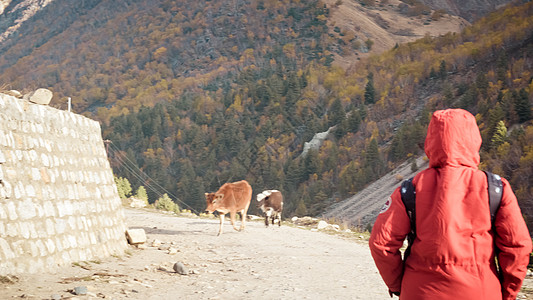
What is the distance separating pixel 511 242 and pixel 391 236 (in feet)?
2.39

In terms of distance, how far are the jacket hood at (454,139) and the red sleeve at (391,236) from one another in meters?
0.37

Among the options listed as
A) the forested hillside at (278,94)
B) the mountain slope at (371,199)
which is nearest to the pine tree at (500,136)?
the forested hillside at (278,94)

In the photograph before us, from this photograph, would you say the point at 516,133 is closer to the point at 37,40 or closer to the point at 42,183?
the point at 42,183

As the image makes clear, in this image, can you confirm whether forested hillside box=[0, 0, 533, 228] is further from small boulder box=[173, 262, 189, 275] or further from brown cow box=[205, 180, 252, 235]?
brown cow box=[205, 180, 252, 235]

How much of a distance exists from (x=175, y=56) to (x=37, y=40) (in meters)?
65.7

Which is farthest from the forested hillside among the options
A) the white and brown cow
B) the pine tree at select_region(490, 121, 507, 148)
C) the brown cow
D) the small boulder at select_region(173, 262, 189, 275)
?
the white and brown cow

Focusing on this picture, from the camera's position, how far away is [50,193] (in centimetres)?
873

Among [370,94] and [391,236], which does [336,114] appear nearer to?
[370,94]

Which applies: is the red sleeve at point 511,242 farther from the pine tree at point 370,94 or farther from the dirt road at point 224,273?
the pine tree at point 370,94

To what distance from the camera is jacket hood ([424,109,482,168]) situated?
143 inches

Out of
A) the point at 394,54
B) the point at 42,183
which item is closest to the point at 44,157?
the point at 42,183

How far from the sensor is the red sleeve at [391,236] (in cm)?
369

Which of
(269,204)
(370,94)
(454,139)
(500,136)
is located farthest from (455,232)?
(370,94)

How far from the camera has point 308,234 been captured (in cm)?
1762
